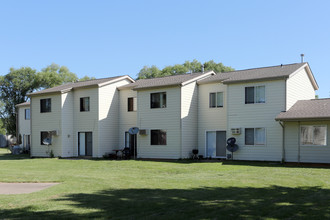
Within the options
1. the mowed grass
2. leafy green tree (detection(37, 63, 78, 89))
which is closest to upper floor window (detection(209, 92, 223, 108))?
the mowed grass

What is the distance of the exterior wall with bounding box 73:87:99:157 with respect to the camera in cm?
2542

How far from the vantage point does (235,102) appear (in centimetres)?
2114

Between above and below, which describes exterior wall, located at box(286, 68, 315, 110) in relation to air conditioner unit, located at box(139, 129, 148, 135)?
above

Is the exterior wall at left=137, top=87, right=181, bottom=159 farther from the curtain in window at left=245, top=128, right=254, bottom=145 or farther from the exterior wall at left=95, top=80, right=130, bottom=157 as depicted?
the curtain in window at left=245, top=128, right=254, bottom=145

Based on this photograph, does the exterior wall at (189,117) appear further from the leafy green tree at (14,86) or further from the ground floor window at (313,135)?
the leafy green tree at (14,86)

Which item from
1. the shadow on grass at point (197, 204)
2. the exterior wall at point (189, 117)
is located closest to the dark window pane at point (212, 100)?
the exterior wall at point (189, 117)

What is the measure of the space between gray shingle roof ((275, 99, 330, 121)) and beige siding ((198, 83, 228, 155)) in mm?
4353

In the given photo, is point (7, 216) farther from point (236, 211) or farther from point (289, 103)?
point (289, 103)

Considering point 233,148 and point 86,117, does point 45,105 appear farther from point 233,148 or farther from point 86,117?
point 233,148

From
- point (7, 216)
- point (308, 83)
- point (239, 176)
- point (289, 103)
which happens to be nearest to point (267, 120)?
point (289, 103)

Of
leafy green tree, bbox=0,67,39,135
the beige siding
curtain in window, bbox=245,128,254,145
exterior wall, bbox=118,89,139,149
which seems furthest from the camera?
leafy green tree, bbox=0,67,39,135

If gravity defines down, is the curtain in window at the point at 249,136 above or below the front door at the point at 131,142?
above

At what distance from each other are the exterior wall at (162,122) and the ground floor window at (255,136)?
431cm

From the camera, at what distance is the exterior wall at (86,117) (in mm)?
25422
